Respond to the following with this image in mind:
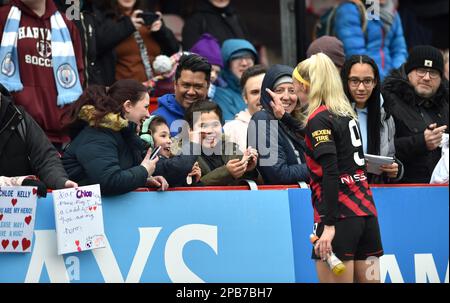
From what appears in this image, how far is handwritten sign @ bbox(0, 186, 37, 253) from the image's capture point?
288 inches

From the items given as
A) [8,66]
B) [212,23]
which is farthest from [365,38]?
[8,66]

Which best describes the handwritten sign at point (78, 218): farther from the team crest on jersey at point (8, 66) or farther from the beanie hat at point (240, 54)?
the beanie hat at point (240, 54)

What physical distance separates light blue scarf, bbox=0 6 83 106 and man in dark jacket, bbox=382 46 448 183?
8.86 feet

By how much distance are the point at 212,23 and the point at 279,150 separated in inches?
114

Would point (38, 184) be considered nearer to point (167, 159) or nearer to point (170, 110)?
point (167, 159)

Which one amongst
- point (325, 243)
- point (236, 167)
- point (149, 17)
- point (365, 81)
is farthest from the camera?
point (149, 17)

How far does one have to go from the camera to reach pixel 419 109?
9438 mm

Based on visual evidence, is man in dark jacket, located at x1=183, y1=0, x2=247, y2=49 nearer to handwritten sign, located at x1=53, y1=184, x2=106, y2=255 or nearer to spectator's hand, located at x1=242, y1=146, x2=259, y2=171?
spectator's hand, located at x1=242, y1=146, x2=259, y2=171

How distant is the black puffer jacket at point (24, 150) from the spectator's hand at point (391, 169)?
2.59 m

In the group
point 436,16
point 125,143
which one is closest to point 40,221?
point 125,143

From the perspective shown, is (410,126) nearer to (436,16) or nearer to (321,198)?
(321,198)

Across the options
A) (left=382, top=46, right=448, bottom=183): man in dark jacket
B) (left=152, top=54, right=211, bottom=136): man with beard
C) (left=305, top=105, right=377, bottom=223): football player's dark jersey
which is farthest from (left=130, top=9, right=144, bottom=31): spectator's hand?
(left=305, top=105, right=377, bottom=223): football player's dark jersey

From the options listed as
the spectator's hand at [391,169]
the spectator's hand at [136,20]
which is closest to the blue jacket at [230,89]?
the spectator's hand at [136,20]
